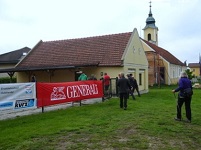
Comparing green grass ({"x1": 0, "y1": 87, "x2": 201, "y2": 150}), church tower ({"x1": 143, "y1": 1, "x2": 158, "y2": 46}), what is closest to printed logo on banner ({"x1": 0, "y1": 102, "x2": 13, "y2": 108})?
green grass ({"x1": 0, "y1": 87, "x2": 201, "y2": 150})

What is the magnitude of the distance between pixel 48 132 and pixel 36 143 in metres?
1.39

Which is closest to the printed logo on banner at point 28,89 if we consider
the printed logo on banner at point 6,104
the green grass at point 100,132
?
the printed logo on banner at point 6,104

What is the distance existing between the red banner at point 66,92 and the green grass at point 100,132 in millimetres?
2187

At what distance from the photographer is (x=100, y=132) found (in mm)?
9164

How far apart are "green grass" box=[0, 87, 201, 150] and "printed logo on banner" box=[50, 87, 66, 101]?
8.80 feet

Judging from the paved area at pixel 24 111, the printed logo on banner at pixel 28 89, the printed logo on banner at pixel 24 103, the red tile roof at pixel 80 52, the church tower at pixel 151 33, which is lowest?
the paved area at pixel 24 111

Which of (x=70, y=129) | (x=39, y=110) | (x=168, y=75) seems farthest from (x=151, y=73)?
(x=70, y=129)

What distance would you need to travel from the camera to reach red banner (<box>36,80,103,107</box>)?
47.6ft

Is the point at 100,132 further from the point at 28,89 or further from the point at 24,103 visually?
the point at 28,89

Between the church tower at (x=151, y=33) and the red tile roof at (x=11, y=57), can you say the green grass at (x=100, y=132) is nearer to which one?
the red tile roof at (x=11, y=57)

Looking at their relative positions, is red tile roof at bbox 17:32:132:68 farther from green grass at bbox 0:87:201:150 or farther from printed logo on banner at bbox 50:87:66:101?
green grass at bbox 0:87:201:150

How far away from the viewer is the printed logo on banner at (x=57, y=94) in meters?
15.1

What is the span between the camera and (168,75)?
176ft

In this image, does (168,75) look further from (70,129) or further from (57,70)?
(70,129)
